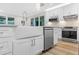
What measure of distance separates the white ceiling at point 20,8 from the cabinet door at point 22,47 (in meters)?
0.35

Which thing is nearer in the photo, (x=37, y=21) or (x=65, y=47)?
(x=37, y=21)

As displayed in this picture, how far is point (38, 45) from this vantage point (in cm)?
133

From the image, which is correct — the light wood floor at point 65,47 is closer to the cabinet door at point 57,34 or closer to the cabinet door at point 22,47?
the cabinet door at point 57,34

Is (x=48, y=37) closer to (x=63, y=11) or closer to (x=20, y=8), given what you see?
(x=63, y=11)

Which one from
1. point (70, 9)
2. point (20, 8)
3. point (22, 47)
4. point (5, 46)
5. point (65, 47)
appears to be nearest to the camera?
point (5, 46)

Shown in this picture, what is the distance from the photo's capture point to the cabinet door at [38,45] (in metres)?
1.24

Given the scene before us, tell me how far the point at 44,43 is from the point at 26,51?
0.44m

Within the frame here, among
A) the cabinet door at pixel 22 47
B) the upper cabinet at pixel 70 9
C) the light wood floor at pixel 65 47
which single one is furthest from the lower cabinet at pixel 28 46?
the upper cabinet at pixel 70 9

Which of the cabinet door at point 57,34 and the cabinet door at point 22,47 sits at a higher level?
the cabinet door at point 57,34

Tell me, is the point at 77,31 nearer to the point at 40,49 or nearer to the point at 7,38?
the point at 40,49

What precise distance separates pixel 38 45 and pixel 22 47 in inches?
14.2

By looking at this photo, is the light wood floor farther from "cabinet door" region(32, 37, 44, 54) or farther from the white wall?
the white wall

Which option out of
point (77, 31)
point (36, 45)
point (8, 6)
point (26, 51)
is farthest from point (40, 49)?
point (8, 6)

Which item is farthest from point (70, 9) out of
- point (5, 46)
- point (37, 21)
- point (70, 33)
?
point (5, 46)
